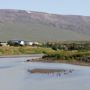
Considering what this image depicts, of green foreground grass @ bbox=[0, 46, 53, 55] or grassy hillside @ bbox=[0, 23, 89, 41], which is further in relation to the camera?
grassy hillside @ bbox=[0, 23, 89, 41]

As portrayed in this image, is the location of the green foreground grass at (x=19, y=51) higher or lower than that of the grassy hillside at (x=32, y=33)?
higher

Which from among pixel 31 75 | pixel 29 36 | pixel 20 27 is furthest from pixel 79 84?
pixel 20 27

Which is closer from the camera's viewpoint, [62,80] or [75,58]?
[62,80]

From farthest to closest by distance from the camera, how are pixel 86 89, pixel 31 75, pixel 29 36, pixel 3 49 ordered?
pixel 29 36 → pixel 3 49 → pixel 31 75 → pixel 86 89

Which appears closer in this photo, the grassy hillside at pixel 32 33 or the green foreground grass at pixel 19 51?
the green foreground grass at pixel 19 51

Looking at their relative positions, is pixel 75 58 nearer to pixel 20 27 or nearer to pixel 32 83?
pixel 32 83

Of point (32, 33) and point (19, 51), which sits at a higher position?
point (19, 51)

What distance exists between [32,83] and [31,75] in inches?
232

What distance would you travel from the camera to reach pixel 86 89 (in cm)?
2380

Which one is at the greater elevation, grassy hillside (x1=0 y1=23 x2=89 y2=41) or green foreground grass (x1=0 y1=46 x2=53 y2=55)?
green foreground grass (x1=0 y1=46 x2=53 y2=55)

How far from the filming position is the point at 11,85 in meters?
26.5

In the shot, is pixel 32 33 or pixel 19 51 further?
pixel 32 33

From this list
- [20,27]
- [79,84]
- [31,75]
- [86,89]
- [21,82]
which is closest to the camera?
[86,89]

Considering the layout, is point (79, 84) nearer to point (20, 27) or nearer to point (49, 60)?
point (49, 60)
